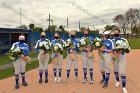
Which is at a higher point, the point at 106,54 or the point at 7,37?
the point at 7,37

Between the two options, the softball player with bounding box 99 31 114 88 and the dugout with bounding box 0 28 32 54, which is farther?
the dugout with bounding box 0 28 32 54

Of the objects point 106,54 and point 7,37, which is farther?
point 7,37

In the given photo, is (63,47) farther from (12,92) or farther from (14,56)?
(12,92)

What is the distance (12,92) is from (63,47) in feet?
9.57

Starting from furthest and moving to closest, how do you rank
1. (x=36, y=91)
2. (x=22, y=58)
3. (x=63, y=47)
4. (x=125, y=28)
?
(x=125, y=28) < (x=63, y=47) < (x=22, y=58) < (x=36, y=91)

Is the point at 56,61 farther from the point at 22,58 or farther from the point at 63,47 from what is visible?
the point at 22,58

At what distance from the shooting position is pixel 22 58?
1041 centimetres

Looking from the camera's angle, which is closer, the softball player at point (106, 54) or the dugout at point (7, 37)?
the softball player at point (106, 54)

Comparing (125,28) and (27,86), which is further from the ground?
(125,28)

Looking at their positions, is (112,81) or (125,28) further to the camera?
(125,28)

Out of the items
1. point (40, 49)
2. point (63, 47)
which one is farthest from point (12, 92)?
point (63, 47)

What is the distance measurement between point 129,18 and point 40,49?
98.2m

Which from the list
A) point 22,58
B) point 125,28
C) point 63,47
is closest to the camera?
point 22,58

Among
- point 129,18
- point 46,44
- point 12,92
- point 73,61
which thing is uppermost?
point 129,18
